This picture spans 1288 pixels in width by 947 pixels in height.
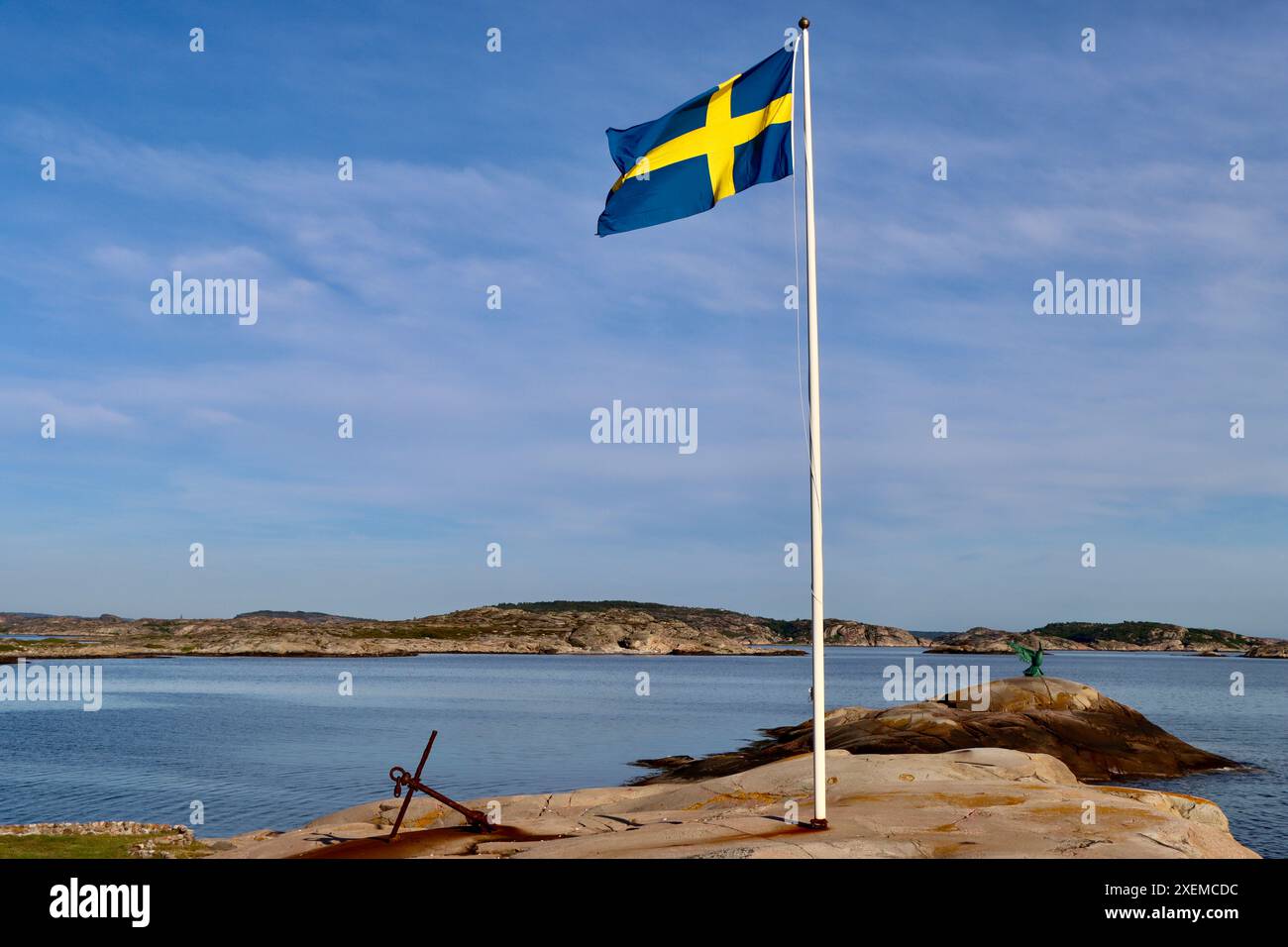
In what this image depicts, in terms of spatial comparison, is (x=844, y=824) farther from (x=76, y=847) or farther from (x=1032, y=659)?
(x=1032, y=659)

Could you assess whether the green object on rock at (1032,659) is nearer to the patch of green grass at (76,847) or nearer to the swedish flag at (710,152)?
the patch of green grass at (76,847)

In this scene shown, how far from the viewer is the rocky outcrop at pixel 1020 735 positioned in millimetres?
43844

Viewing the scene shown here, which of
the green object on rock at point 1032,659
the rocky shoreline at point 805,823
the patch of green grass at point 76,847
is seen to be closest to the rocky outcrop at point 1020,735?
the green object on rock at point 1032,659

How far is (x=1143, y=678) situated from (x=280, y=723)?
5524 inches

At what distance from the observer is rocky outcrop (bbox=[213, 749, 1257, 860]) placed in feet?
54.8

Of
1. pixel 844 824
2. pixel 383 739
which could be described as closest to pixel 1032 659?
pixel 383 739

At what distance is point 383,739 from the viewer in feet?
221

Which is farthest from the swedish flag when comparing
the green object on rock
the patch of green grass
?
the green object on rock

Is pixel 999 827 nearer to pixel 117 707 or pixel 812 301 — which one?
pixel 812 301

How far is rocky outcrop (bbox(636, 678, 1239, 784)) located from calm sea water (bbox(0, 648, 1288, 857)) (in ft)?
8.12

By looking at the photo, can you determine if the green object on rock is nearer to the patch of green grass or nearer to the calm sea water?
the calm sea water

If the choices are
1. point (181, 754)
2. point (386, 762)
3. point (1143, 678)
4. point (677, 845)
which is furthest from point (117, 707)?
point (1143, 678)

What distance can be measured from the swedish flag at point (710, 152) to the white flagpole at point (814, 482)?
499 millimetres

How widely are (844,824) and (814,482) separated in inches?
232
